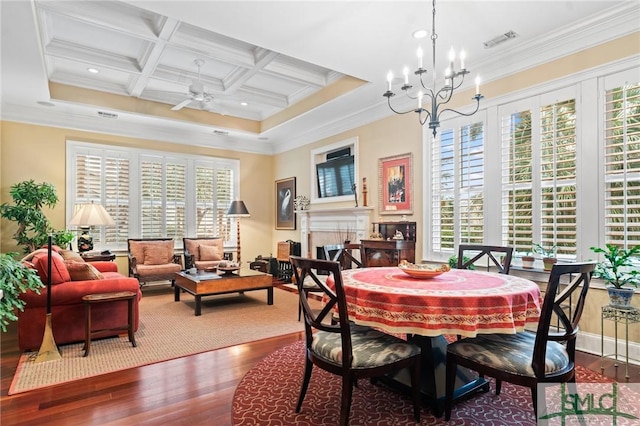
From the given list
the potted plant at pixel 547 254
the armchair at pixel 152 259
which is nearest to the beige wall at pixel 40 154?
the armchair at pixel 152 259

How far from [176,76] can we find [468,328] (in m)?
5.23

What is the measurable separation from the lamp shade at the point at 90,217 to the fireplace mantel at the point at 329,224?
3.31 metres

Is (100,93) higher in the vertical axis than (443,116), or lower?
higher

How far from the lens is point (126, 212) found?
21.3 feet

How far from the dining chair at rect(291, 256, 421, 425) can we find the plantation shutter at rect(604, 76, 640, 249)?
239 centimetres

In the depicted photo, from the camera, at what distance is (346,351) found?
1882 mm

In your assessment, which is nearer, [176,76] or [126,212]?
[176,76]

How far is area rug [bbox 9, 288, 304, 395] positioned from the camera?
9.25ft

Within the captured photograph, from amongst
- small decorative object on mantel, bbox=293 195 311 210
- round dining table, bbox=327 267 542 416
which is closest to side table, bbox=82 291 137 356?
round dining table, bbox=327 267 542 416

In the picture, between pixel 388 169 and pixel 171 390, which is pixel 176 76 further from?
pixel 171 390

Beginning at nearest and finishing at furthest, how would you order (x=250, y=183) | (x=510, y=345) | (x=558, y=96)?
(x=510, y=345)
(x=558, y=96)
(x=250, y=183)

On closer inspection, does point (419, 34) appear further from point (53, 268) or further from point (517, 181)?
point (53, 268)

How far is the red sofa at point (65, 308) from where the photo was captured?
3.18 meters

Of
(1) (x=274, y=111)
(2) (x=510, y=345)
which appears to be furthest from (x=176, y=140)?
(2) (x=510, y=345)
